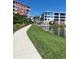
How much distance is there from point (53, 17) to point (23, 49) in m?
0.50

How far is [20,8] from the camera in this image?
2793 millimetres

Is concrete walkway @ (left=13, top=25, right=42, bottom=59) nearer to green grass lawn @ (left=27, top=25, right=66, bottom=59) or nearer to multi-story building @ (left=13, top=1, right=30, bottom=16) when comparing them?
green grass lawn @ (left=27, top=25, right=66, bottom=59)

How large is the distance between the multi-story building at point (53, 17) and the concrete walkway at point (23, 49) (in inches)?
11.9

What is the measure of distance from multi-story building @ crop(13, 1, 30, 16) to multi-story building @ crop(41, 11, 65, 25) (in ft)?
0.66

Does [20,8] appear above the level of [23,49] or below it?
above

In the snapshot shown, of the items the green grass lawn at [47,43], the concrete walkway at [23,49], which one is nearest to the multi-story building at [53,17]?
the green grass lawn at [47,43]

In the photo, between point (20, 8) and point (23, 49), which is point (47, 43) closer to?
point (23, 49)

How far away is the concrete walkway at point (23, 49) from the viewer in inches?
107

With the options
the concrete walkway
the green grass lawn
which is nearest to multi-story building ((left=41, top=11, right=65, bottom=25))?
the green grass lawn

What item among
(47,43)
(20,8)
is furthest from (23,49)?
(20,8)
